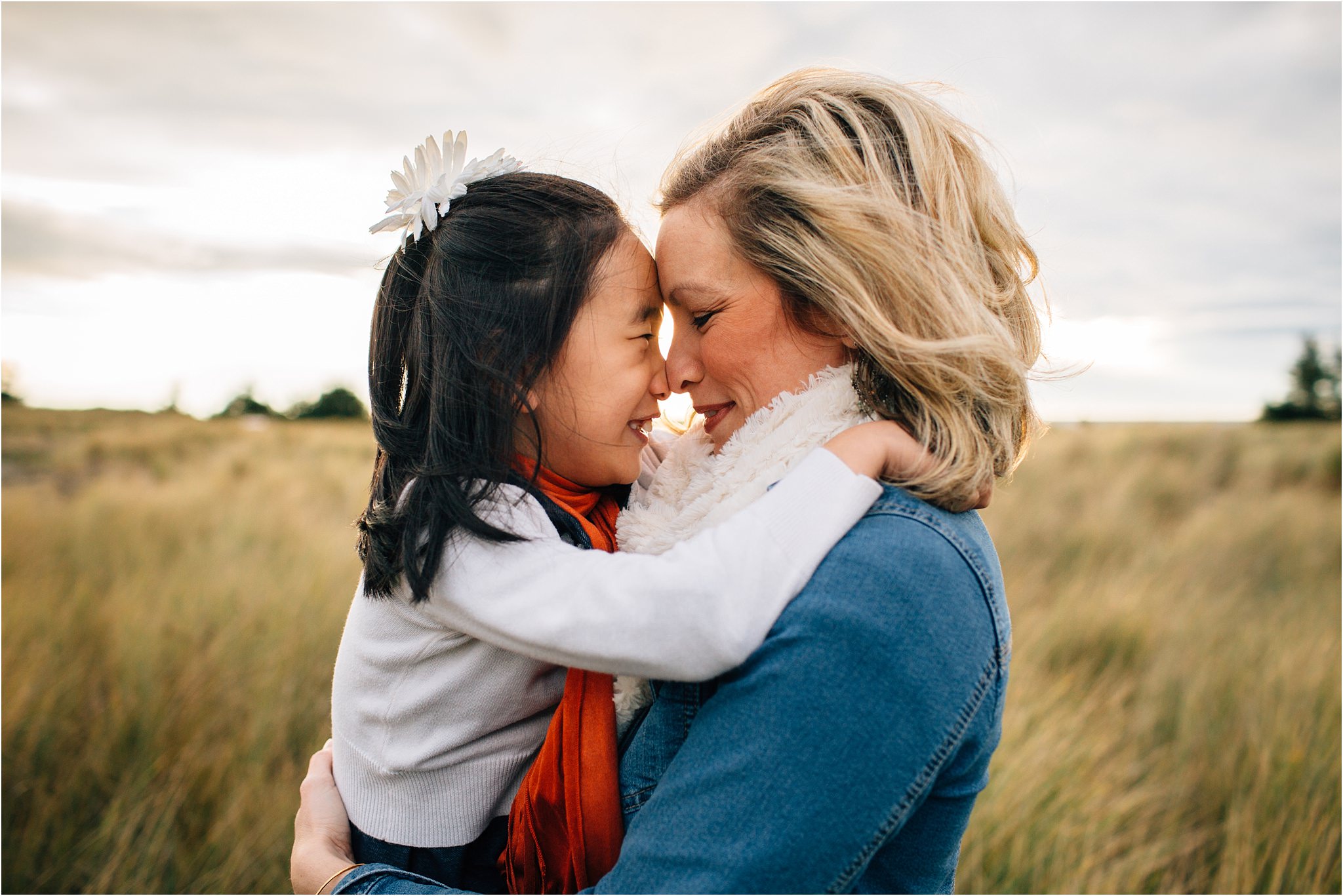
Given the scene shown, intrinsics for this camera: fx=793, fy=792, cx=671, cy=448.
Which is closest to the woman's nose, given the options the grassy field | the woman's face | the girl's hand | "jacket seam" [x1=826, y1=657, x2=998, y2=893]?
the woman's face

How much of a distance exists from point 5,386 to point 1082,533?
12.3 m

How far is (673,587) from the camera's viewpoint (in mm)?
1218

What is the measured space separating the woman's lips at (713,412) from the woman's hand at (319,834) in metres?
1.16

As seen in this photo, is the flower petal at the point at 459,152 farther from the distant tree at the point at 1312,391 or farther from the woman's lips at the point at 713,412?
the distant tree at the point at 1312,391

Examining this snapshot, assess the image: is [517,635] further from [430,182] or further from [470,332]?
[430,182]

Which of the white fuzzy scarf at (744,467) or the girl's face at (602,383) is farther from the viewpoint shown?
the girl's face at (602,383)

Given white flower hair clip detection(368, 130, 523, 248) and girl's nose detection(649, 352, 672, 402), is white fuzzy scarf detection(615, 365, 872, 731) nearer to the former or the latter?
girl's nose detection(649, 352, 672, 402)

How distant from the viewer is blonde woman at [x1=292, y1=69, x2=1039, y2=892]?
106 centimetres

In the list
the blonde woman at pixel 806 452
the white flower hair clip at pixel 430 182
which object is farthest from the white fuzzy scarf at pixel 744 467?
the white flower hair clip at pixel 430 182

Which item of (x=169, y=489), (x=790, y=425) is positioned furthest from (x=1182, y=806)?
(x=169, y=489)

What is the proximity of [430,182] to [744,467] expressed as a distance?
41.6 inches

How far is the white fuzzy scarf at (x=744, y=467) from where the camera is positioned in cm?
145

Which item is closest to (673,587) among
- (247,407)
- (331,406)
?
(247,407)

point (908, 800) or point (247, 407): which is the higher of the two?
point (908, 800)
